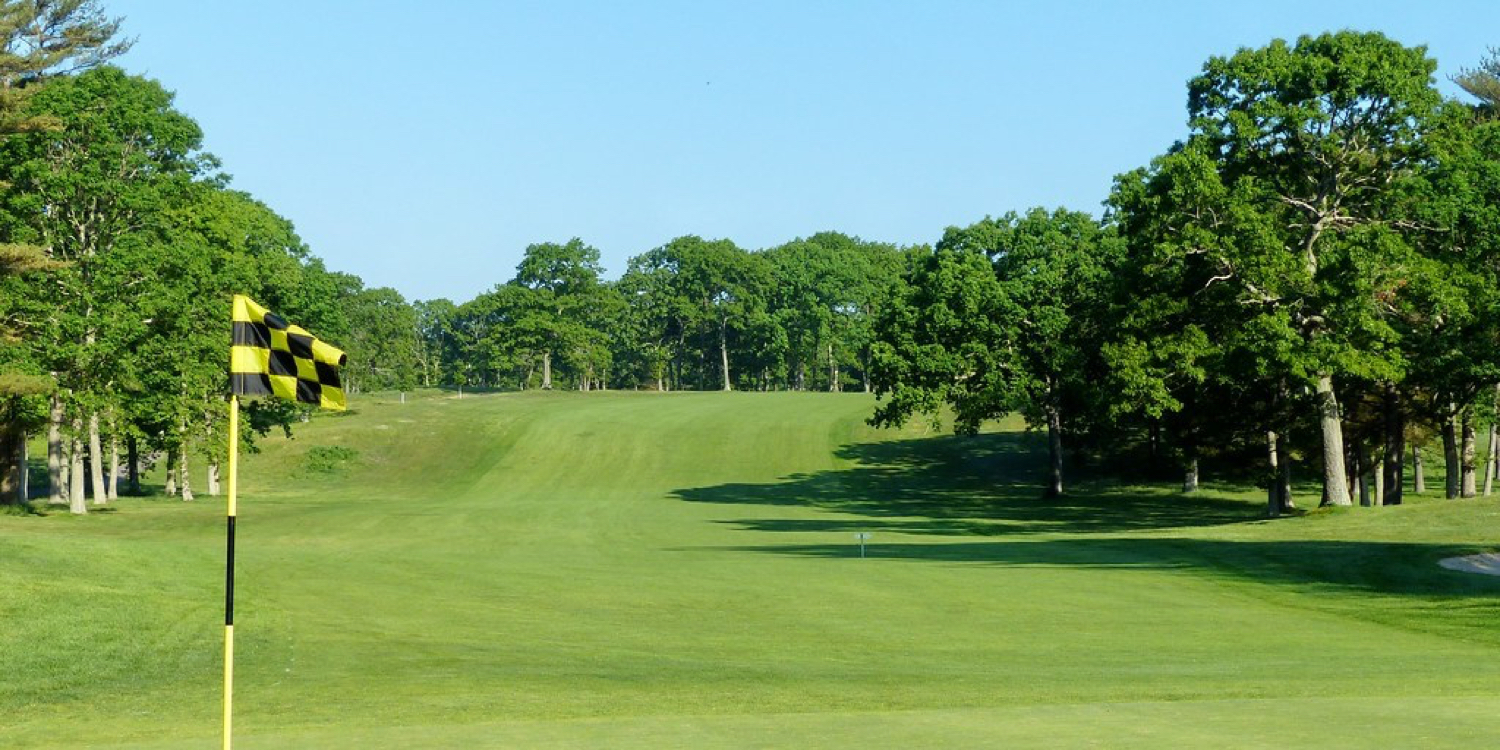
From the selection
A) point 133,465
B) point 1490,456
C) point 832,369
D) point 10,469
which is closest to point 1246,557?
point 1490,456

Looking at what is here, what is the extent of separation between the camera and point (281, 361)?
1384cm

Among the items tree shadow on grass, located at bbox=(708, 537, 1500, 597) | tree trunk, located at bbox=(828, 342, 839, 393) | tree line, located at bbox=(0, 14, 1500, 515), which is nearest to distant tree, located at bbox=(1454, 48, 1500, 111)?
tree line, located at bbox=(0, 14, 1500, 515)

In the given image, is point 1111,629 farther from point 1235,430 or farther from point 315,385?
point 1235,430

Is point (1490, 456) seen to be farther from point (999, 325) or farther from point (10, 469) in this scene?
point (10, 469)

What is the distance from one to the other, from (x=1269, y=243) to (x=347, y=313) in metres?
127

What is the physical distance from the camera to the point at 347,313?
529 feet

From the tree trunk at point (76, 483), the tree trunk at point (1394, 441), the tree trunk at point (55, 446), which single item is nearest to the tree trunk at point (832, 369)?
the tree trunk at point (1394, 441)

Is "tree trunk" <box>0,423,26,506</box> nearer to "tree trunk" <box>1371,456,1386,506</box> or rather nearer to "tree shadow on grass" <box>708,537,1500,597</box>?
"tree shadow on grass" <box>708,537,1500,597</box>

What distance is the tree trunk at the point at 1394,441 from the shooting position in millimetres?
58344

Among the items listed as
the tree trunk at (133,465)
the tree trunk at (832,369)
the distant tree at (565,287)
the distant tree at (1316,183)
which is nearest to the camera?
the distant tree at (1316,183)

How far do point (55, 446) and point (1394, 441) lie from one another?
5365cm

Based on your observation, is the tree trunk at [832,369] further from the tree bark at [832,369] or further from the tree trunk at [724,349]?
the tree trunk at [724,349]

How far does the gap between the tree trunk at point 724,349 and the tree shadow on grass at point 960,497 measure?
6701cm

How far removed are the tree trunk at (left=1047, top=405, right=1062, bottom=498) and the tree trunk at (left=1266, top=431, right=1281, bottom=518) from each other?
1382 centimetres
